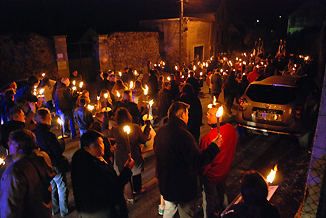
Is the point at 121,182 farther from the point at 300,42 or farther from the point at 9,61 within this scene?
the point at 300,42

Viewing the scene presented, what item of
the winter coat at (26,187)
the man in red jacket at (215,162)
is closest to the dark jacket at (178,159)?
the man in red jacket at (215,162)

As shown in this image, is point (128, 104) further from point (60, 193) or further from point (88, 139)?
point (88, 139)

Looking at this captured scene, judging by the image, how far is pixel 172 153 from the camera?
3.05m

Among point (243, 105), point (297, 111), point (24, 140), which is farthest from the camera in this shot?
point (243, 105)

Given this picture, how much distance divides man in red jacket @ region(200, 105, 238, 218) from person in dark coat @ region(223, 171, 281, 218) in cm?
124

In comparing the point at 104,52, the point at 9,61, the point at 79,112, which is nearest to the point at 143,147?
the point at 79,112

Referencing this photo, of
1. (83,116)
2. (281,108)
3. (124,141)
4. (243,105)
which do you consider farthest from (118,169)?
(281,108)

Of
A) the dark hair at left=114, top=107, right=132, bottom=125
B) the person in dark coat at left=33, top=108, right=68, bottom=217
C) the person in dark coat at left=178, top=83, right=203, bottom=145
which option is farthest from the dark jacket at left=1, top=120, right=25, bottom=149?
the person in dark coat at left=178, top=83, right=203, bottom=145

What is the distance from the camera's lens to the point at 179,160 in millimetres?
3059

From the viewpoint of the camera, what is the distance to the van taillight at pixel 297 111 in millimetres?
6426

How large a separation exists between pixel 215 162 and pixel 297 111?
4.06 m

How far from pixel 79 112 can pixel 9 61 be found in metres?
8.51

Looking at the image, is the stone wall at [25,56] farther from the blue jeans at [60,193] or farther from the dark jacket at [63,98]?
the blue jeans at [60,193]

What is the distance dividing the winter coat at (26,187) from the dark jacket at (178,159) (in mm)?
1382
